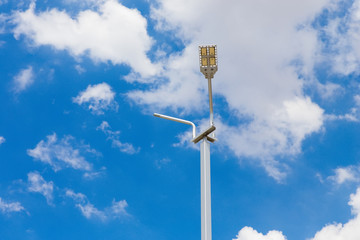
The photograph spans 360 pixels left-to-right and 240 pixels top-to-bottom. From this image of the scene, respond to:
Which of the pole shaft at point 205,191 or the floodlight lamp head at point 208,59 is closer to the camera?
the pole shaft at point 205,191

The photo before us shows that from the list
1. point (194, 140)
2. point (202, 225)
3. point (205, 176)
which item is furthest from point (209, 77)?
point (202, 225)

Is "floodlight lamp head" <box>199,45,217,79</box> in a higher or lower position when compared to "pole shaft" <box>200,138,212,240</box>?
higher

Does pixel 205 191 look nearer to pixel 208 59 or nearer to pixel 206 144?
pixel 206 144

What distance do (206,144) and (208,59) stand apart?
3031 mm

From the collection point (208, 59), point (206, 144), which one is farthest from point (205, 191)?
point (208, 59)

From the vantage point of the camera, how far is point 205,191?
58.3 feet

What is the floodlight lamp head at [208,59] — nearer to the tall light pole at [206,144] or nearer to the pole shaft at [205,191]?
the tall light pole at [206,144]

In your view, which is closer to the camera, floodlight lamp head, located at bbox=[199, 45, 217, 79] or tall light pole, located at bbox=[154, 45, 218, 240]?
tall light pole, located at bbox=[154, 45, 218, 240]

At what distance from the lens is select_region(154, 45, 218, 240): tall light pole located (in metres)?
17.3

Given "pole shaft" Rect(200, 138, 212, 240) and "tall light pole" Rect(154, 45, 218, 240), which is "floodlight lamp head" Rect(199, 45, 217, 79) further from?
"pole shaft" Rect(200, 138, 212, 240)

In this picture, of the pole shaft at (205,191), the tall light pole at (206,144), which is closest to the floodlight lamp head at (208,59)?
the tall light pole at (206,144)

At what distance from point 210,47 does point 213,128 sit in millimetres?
2882

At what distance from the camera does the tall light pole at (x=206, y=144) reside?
17.3 meters

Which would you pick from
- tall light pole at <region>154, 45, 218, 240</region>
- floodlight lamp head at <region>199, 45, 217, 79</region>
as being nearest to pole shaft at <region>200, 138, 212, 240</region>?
tall light pole at <region>154, 45, 218, 240</region>
